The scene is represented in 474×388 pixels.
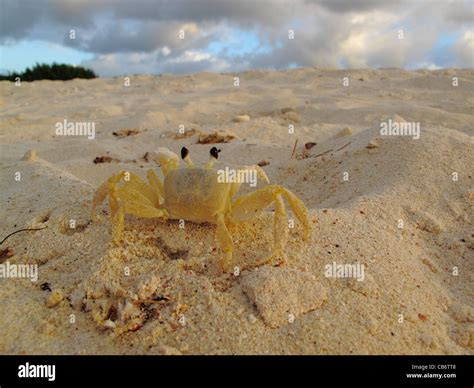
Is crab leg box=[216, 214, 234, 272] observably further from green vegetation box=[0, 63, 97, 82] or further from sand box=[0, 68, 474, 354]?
green vegetation box=[0, 63, 97, 82]

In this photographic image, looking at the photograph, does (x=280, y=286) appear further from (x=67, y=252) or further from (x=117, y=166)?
(x=117, y=166)

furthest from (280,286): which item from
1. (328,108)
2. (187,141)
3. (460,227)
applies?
(328,108)

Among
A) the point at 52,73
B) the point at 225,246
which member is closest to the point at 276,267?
the point at 225,246
